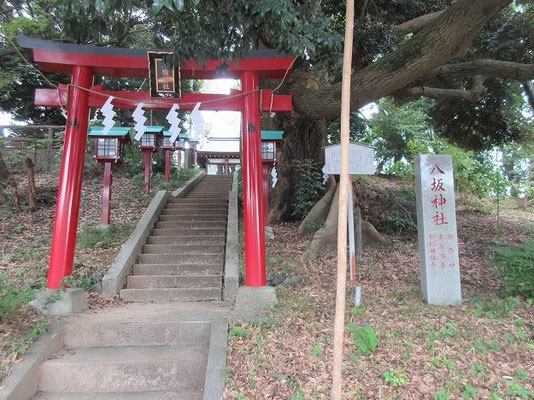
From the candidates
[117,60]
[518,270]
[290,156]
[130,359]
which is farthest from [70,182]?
[518,270]

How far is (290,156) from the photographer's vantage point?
10.7m

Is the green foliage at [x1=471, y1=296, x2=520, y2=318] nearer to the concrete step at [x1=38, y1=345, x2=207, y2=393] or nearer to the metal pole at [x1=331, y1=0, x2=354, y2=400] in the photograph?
the metal pole at [x1=331, y1=0, x2=354, y2=400]

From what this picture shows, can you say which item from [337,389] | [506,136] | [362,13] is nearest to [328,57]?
[337,389]

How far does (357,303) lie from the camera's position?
523cm

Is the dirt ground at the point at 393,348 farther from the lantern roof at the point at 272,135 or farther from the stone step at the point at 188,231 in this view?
the lantern roof at the point at 272,135

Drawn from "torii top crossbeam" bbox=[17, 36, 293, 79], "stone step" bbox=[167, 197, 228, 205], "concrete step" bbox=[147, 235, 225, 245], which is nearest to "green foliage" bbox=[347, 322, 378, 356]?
"torii top crossbeam" bbox=[17, 36, 293, 79]

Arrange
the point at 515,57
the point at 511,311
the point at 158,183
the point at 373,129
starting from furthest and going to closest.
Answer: the point at 373,129
the point at 158,183
the point at 515,57
the point at 511,311

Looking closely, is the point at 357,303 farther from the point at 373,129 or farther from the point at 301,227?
the point at 373,129

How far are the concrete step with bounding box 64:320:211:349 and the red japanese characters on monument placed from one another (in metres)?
3.10

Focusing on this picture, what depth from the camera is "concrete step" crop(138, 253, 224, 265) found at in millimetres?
7617

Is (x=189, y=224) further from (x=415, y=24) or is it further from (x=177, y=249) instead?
(x=415, y=24)

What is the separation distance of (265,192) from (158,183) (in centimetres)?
590

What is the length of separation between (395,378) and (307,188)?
687cm

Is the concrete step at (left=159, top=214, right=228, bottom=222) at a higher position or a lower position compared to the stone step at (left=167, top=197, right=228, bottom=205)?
lower
